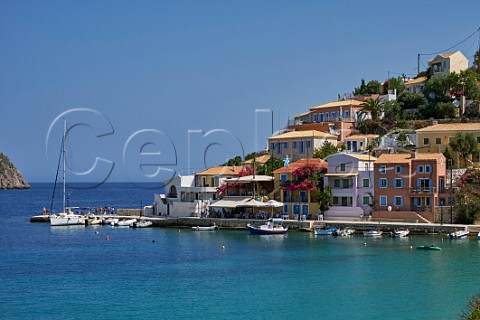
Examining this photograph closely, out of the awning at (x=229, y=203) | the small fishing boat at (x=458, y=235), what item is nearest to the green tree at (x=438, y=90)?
the awning at (x=229, y=203)

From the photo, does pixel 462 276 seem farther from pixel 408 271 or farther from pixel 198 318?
pixel 198 318

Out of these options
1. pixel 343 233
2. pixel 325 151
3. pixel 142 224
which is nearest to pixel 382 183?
pixel 343 233

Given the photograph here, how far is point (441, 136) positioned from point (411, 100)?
18.6m

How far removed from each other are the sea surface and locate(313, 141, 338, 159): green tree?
1452 centimetres

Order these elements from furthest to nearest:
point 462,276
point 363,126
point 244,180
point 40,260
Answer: point 363,126 < point 244,180 < point 40,260 < point 462,276

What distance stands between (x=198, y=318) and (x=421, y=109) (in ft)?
203

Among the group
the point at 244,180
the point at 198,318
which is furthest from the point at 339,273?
the point at 244,180

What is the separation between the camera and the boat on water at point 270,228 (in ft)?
222

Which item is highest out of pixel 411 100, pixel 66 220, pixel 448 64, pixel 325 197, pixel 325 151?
pixel 448 64

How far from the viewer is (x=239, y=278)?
44.7m

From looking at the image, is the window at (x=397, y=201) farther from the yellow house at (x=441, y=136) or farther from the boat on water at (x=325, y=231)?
the yellow house at (x=441, y=136)

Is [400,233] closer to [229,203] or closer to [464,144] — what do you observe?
[464,144]

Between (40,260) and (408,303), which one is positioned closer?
(408,303)

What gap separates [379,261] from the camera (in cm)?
4991
